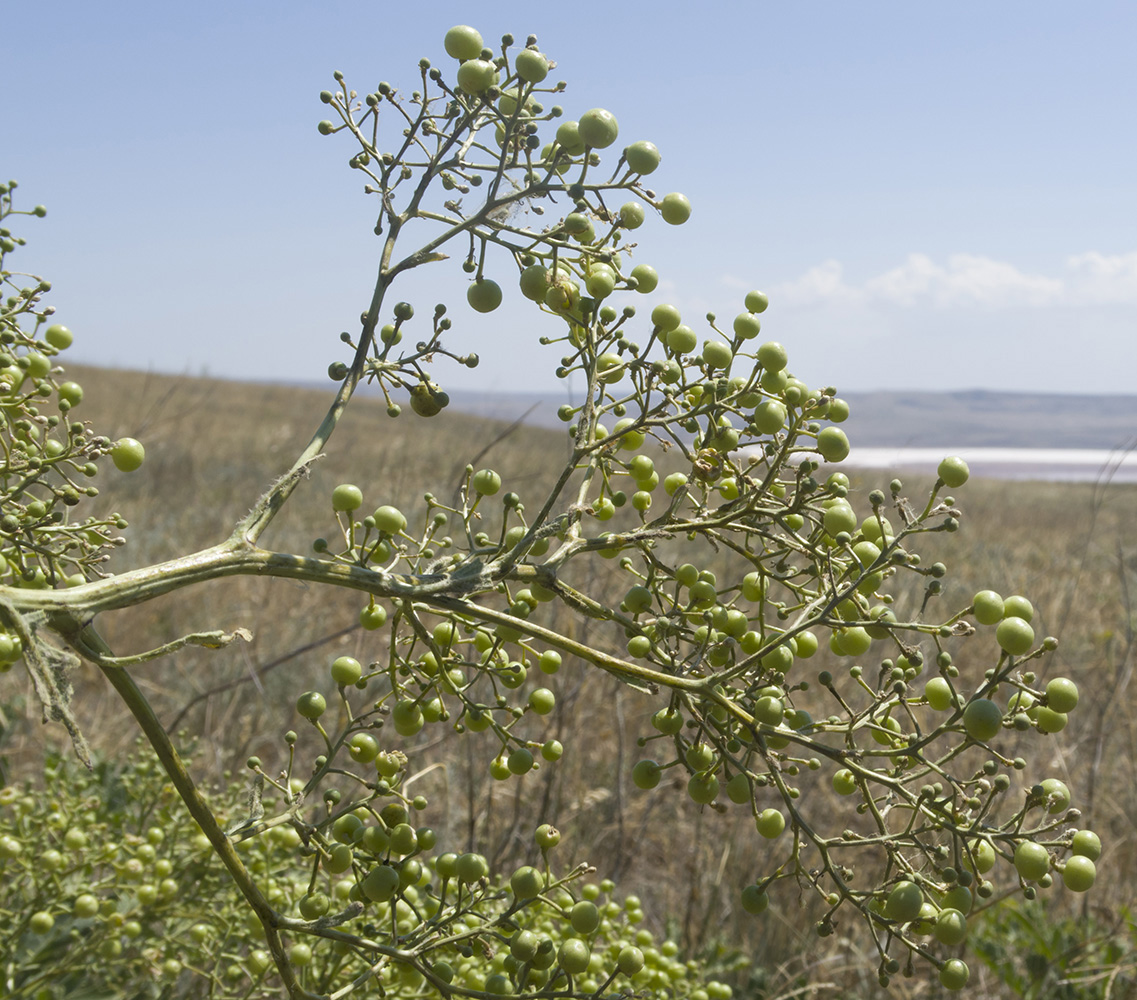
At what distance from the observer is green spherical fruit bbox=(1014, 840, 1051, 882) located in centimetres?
99

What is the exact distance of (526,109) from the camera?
50.0 inches

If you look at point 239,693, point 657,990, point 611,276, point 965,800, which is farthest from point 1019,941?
point 239,693

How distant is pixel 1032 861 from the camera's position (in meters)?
1.00

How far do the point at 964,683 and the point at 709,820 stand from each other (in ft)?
7.53

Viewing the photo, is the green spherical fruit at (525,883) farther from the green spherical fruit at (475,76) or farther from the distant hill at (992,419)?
the distant hill at (992,419)

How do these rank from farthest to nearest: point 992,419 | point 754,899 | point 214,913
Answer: point 992,419 → point 214,913 → point 754,899

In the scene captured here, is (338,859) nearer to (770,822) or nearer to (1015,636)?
(770,822)

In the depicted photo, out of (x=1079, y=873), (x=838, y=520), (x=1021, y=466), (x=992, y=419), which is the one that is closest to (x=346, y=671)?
(x=838, y=520)

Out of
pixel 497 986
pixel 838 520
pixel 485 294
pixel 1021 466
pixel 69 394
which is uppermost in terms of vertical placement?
pixel 485 294

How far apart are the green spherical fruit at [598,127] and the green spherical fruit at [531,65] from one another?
0.25 feet

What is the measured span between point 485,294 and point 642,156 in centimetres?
28

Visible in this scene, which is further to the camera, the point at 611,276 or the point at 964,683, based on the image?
the point at 964,683

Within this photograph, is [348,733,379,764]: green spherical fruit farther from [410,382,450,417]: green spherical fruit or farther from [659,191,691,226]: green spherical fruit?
[659,191,691,226]: green spherical fruit

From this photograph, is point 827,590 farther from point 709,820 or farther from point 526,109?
point 709,820
